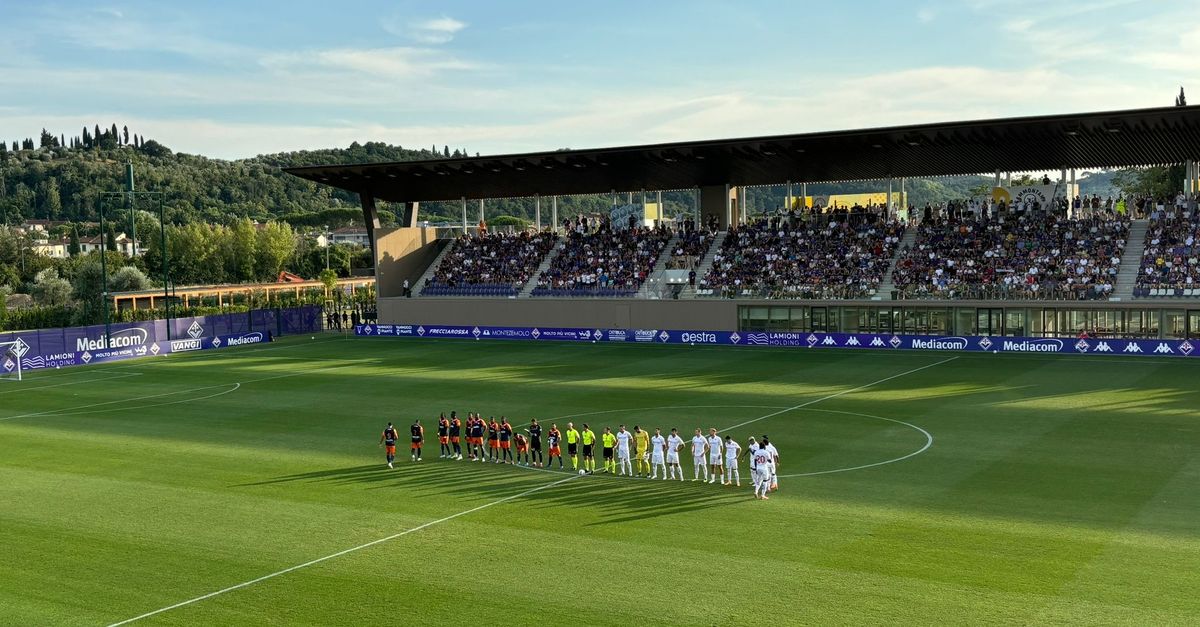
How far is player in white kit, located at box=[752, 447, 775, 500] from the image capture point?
919 inches

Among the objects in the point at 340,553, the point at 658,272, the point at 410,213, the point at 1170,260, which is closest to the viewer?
the point at 340,553

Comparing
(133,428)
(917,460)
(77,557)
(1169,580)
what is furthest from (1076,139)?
(77,557)

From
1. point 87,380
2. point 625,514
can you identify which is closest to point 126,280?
point 87,380

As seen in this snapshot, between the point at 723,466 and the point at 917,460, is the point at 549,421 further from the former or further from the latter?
the point at 917,460

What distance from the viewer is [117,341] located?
197 ft

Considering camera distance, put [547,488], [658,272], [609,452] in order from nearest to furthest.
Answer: [547,488]
[609,452]
[658,272]

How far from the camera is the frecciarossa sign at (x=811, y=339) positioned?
158 feet

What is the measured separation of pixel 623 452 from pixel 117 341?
4439 cm

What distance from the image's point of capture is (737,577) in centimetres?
1762

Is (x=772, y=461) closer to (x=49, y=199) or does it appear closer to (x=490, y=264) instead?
(x=490, y=264)

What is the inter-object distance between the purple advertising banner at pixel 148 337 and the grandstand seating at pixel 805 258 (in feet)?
99.3

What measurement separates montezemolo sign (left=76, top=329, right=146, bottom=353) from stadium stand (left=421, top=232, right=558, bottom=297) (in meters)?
19.8

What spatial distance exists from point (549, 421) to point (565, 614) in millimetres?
17992

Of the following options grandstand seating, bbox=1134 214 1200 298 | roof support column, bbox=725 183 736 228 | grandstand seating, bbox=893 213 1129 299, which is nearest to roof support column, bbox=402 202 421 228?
roof support column, bbox=725 183 736 228
